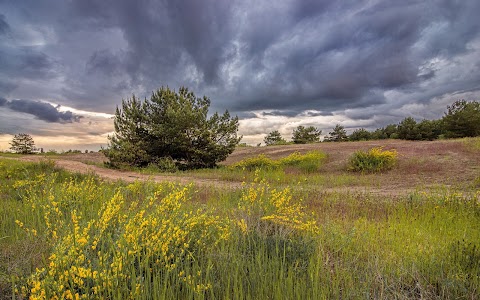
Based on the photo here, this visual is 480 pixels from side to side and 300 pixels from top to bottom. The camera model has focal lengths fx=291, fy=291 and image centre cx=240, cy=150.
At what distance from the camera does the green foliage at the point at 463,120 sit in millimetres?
26969

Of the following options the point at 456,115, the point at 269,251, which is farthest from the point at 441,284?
the point at 456,115

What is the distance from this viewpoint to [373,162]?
14.6 m

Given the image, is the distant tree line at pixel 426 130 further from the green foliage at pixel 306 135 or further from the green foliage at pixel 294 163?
the green foliage at pixel 294 163

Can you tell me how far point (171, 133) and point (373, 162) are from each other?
11.9m

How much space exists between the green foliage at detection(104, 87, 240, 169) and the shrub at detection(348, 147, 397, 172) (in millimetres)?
7971

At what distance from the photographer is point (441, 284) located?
3180mm

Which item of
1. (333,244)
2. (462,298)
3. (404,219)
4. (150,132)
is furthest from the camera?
(150,132)

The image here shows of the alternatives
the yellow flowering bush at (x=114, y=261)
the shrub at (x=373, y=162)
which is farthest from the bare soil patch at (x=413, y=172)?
the yellow flowering bush at (x=114, y=261)

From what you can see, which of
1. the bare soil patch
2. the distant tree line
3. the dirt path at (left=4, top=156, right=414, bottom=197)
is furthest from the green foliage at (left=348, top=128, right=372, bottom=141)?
the dirt path at (left=4, top=156, right=414, bottom=197)

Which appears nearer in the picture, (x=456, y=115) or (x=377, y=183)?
(x=377, y=183)

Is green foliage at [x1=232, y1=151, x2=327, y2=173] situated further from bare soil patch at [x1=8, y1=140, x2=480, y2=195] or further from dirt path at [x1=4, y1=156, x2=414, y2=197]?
dirt path at [x1=4, y1=156, x2=414, y2=197]

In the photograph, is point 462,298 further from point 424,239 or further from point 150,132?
point 150,132

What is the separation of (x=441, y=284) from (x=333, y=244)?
1297 millimetres

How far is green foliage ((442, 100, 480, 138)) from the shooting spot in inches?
1062
